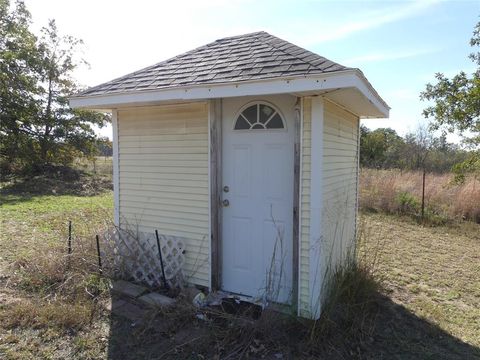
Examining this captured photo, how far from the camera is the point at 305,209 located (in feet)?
11.9

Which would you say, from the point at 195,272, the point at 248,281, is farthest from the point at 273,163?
the point at 195,272

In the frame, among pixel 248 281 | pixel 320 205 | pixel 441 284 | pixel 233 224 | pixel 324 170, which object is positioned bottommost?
pixel 441 284

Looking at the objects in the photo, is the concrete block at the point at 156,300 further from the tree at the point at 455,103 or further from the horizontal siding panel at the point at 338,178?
the tree at the point at 455,103

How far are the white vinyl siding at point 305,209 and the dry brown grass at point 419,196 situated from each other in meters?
7.23

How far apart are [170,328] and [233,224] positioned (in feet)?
4.40

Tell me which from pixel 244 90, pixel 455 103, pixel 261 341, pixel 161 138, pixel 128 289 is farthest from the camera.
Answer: pixel 455 103

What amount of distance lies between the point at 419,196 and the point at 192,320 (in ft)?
29.9

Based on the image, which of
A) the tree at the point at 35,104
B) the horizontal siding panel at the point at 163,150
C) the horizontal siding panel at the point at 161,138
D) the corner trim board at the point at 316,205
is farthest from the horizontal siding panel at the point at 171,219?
the tree at the point at 35,104

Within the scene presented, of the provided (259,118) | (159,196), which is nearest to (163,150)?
(159,196)

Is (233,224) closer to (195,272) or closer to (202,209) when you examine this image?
(202,209)

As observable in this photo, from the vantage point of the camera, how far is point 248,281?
4.15 m

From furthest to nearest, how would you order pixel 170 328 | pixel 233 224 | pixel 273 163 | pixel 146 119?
pixel 146 119, pixel 233 224, pixel 273 163, pixel 170 328

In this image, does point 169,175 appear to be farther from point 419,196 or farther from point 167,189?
point 419,196

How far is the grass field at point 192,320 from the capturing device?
317 cm
